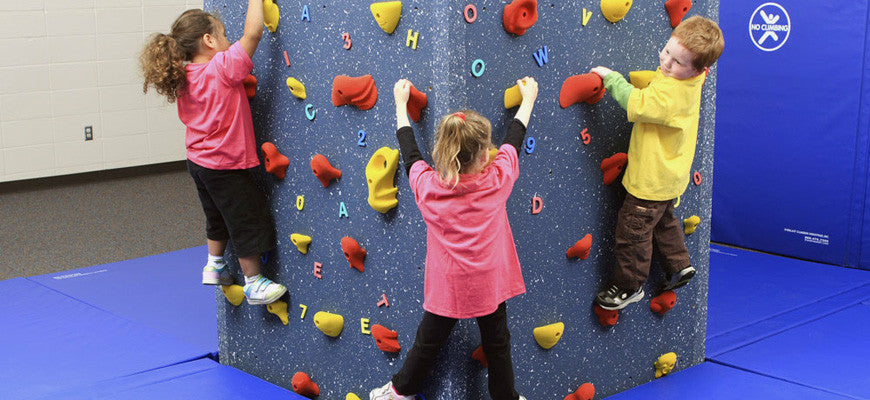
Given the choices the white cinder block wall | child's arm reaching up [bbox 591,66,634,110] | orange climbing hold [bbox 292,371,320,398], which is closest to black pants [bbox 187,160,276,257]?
orange climbing hold [bbox 292,371,320,398]

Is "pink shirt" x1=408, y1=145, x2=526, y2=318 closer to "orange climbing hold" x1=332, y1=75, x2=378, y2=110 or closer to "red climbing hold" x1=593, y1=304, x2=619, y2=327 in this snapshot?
"orange climbing hold" x1=332, y1=75, x2=378, y2=110

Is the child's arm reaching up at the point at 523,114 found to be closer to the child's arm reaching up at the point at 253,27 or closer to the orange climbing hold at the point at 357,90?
the orange climbing hold at the point at 357,90

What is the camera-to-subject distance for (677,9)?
3.19 meters

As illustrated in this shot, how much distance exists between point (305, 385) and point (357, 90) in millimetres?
1130

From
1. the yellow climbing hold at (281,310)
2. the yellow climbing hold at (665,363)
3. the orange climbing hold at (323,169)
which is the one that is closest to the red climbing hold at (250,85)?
the orange climbing hold at (323,169)

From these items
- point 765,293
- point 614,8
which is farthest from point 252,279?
point 765,293

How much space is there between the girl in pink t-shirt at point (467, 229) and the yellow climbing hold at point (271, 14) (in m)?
0.65

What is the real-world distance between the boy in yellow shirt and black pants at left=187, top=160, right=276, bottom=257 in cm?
118

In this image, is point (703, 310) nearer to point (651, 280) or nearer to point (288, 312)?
point (651, 280)

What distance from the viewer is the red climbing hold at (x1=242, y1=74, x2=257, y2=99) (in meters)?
3.28

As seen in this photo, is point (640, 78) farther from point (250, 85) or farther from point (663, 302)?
point (250, 85)

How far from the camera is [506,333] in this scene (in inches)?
110

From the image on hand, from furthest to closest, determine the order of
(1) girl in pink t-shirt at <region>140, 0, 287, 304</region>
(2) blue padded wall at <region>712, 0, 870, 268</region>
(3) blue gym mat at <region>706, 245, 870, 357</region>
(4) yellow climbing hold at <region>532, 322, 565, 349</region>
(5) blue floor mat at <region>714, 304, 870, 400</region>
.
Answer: (2) blue padded wall at <region>712, 0, 870, 268</region> → (3) blue gym mat at <region>706, 245, 870, 357</region> → (5) blue floor mat at <region>714, 304, 870, 400</region> → (1) girl in pink t-shirt at <region>140, 0, 287, 304</region> → (4) yellow climbing hold at <region>532, 322, 565, 349</region>

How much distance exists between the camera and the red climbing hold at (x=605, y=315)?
3.22 m
